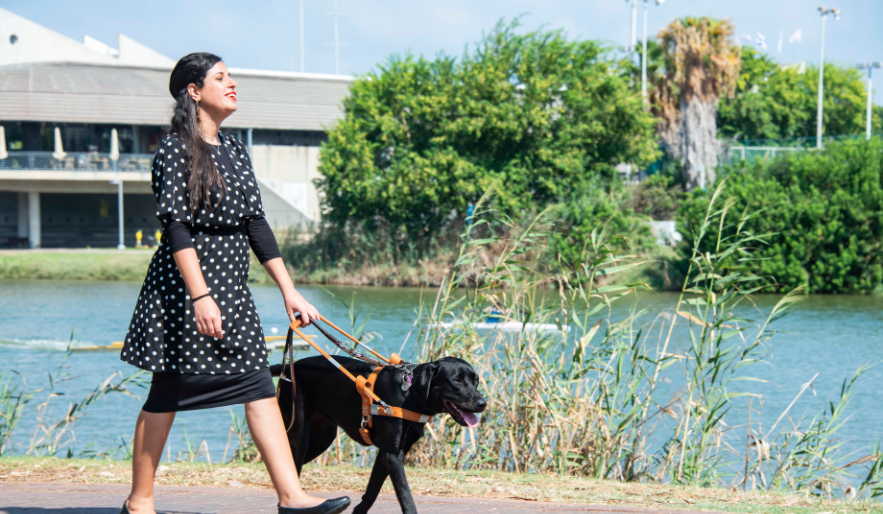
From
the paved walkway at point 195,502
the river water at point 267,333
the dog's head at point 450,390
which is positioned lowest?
the river water at point 267,333

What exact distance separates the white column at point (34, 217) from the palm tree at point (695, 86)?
2893 centimetres

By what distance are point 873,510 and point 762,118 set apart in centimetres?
4849

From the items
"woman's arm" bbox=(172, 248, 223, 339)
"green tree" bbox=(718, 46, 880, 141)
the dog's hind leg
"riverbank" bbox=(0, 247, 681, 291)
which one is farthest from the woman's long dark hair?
"green tree" bbox=(718, 46, 880, 141)

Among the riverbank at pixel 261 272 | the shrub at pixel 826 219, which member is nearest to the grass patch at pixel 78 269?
the riverbank at pixel 261 272

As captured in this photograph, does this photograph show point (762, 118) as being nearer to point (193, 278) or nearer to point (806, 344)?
point (806, 344)

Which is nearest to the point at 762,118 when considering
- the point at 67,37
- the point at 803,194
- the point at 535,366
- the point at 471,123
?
the point at 803,194

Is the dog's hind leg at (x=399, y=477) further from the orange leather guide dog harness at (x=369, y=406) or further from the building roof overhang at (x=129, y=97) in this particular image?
the building roof overhang at (x=129, y=97)

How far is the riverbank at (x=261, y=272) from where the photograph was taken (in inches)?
1062

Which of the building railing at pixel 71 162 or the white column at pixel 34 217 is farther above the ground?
the building railing at pixel 71 162

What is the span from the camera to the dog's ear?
364cm

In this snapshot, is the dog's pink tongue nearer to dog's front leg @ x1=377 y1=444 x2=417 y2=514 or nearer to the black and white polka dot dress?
dog's front leg @ x1=377 y1=444 x2=417 y2=514

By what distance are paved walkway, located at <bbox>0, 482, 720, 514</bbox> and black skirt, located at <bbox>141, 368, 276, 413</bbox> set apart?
90cm

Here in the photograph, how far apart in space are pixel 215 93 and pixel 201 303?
0.89m

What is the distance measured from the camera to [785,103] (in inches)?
1998
